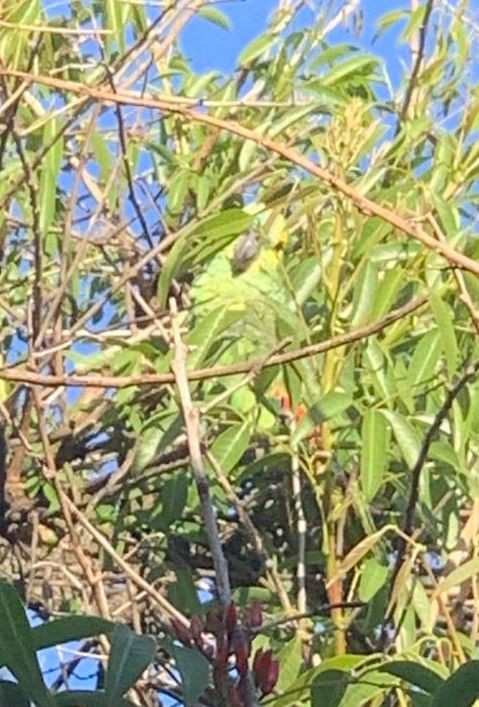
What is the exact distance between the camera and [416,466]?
1356 millimetres

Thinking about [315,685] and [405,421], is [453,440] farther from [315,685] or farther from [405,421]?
[315,685]

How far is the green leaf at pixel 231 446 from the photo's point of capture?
4.91 ft

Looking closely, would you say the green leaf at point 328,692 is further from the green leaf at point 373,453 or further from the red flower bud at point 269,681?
the green leaf at point 373,453

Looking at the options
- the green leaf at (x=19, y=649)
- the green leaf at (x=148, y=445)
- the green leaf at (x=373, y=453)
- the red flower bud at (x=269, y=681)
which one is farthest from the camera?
the green leaf at (x=148, y=445)

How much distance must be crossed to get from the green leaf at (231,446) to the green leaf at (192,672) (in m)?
0.65

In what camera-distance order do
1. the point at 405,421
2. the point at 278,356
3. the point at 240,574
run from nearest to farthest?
the point at 278,356, the point at 405,421, the point at 240,574

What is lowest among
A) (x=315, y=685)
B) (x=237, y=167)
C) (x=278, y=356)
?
(x=315, y=685)

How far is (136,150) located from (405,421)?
2.07 feet

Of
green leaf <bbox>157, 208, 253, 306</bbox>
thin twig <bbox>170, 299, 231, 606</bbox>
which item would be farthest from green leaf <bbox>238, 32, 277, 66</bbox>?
thin twig <bbox>170, 299, 231, 606</bbox>

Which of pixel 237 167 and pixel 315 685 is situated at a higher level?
pixel 237 167

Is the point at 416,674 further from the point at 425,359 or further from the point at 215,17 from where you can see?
the point at 215,17

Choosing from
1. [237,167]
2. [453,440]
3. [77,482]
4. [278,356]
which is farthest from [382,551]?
[237,167]

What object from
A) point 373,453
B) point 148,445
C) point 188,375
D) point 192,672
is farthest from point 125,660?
point 148,445

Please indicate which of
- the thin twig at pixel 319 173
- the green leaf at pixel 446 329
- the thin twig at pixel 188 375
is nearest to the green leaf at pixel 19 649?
the thin twig at pixel 188 375
